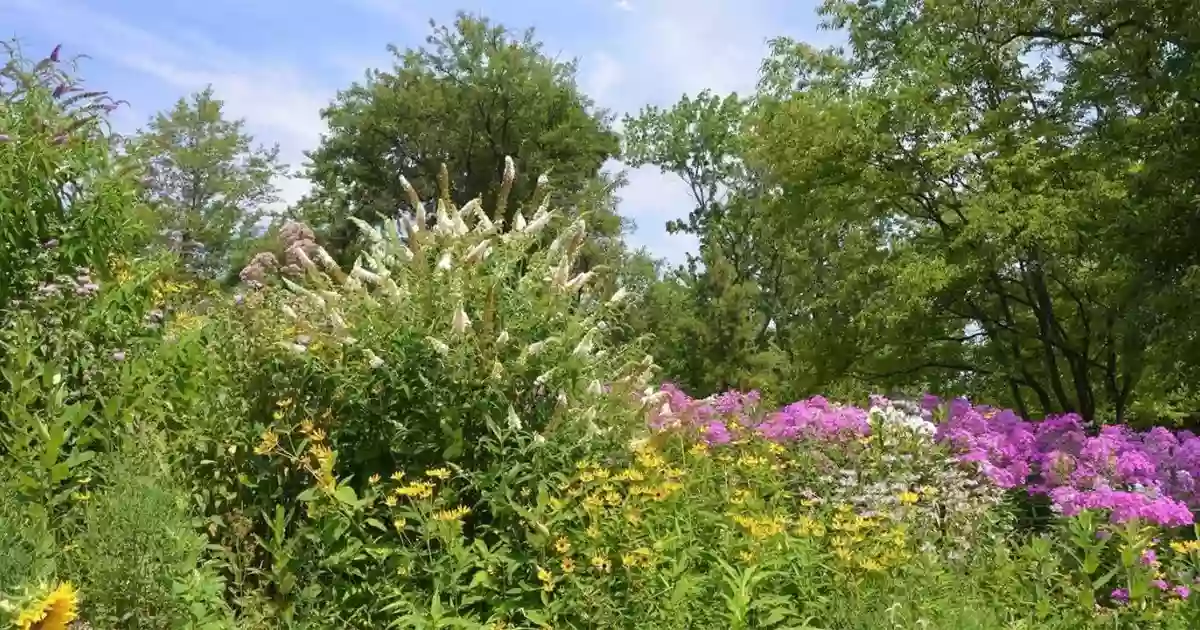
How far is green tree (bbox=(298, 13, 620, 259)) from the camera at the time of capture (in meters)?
22.5

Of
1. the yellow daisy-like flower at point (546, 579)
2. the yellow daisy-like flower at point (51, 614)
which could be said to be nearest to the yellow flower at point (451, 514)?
the yellow daisy-like flower at point (546, 579)

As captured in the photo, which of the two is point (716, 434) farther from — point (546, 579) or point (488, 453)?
point (546, 579)

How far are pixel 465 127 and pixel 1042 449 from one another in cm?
1855

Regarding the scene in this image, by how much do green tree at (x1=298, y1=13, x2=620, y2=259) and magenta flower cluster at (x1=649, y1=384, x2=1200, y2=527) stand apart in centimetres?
1700

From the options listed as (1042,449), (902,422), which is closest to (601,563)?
(902,422)

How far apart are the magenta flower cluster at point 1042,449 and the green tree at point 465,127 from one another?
17.0 m

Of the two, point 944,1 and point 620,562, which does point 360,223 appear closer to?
point 620,562

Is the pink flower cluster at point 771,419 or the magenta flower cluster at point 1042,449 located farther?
the pink flower cluster at point 771,419

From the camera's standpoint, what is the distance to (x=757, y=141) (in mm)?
11852

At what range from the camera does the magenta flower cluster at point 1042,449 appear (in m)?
4.43

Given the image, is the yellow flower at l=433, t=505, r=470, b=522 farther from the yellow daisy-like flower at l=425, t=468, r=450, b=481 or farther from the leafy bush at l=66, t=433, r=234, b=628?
the leafy bush at l=66, t=433, r=234, b=628

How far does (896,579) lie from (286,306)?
269 centimetres

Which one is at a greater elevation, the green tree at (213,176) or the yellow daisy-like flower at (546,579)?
the green tree at (213,176)

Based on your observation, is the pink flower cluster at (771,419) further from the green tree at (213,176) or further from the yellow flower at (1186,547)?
the green tree at (213,176)
